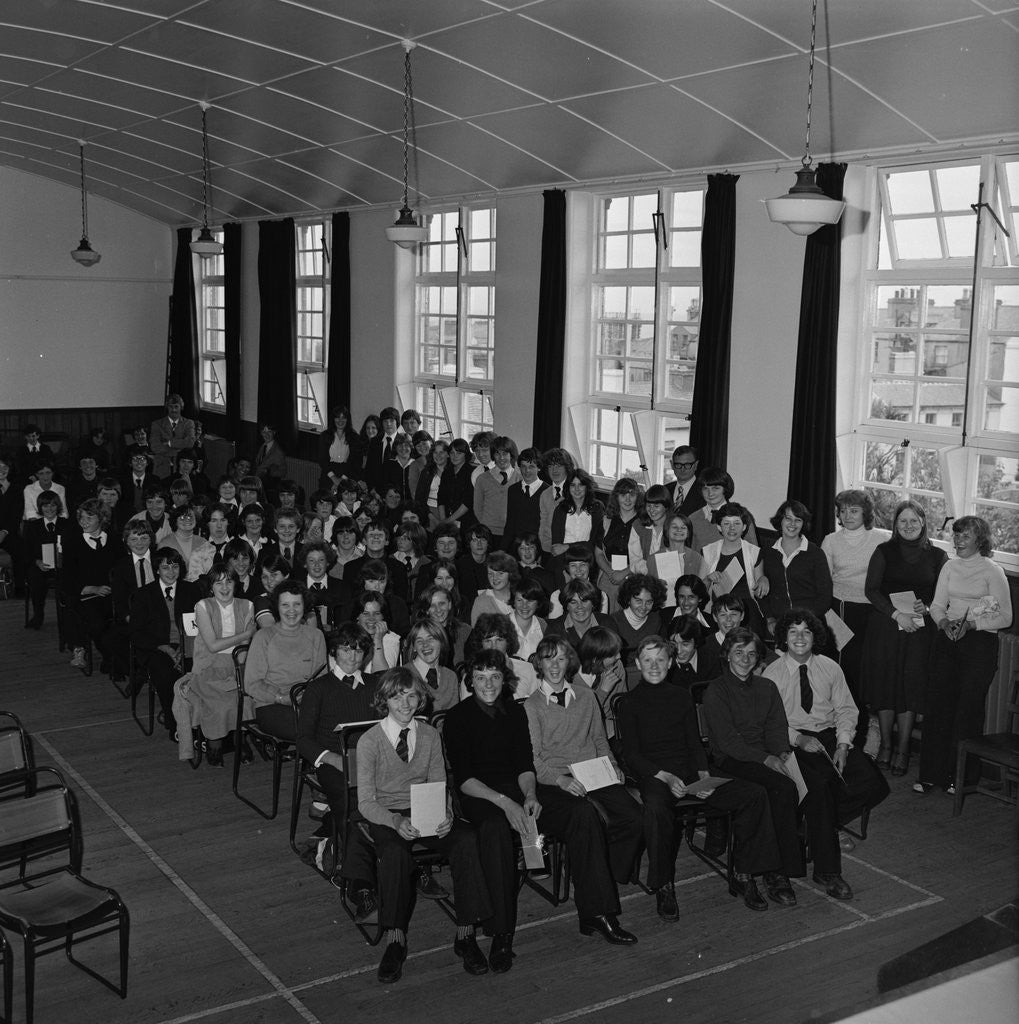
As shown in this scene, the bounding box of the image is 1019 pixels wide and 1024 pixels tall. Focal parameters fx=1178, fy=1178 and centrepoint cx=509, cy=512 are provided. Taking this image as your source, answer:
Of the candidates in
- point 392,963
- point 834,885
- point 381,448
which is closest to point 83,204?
point 381,448

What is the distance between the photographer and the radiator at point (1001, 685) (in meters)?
7.08

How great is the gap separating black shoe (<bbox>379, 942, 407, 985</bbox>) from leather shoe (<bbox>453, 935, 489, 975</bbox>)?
24 centimetres

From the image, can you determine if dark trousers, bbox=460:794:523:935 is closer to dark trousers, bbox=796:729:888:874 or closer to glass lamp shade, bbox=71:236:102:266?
dark trousers, bbox=796:729:888:874

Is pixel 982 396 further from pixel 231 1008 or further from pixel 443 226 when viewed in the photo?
pixel 443 226

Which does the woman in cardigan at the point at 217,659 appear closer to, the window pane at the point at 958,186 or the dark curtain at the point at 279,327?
the window pane at the point at 958,186

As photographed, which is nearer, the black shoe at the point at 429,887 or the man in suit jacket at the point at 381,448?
the black shoe at the point at 429,887

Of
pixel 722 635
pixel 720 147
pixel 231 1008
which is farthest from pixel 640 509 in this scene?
pixel 231 1008

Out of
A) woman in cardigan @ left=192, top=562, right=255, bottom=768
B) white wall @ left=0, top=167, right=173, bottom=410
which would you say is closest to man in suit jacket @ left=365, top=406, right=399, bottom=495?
woman in cardigan @ left=192, top=562, right=255, bottom=768

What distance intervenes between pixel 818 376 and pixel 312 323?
9665 mm

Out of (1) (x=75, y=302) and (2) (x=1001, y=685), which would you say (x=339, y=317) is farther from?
(2) (x=1001, y=685)

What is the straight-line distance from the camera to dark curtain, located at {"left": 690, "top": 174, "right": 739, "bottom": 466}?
370 inches

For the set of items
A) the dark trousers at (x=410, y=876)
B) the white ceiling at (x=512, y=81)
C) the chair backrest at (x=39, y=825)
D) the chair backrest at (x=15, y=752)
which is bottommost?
the dark trousers at (x=410, y=876)

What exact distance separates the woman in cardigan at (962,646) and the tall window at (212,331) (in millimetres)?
14326

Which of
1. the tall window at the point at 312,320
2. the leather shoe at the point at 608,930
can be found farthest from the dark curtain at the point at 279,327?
the leather shoe at the point at 608,930
